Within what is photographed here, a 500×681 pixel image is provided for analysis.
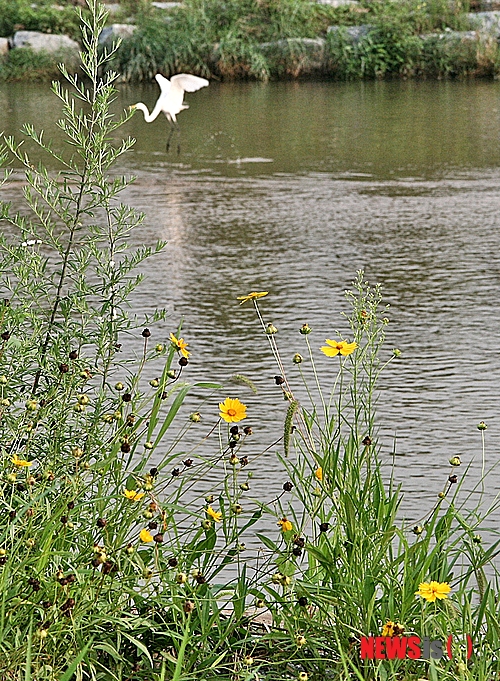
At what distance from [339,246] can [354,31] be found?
1009cm

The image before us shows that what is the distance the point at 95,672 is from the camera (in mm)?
1965

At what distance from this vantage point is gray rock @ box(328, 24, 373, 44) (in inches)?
588

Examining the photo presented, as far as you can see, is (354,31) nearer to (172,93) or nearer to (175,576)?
(172,93)

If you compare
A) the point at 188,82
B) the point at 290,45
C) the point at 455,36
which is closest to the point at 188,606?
the point at 188,82

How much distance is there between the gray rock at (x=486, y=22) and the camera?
1476 centimetres

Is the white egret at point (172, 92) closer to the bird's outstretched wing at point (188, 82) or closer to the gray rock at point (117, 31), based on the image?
the bird's outstretched wing at point (188, 82)

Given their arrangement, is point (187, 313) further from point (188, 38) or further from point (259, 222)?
point (188, 38)

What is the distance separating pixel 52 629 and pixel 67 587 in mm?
70

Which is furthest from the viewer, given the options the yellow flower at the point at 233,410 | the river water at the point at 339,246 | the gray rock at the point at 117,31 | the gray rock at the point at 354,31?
the gray rock at the point at 117,31

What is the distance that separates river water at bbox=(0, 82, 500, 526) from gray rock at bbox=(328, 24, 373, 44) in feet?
13.1

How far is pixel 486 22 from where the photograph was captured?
1505cm

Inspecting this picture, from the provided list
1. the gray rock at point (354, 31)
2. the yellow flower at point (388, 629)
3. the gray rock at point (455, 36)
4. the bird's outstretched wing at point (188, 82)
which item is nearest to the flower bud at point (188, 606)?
the yellow flower at point (388, 629)

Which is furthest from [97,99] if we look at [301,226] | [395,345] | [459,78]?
[459,78]

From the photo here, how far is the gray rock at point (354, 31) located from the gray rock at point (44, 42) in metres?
3.30
